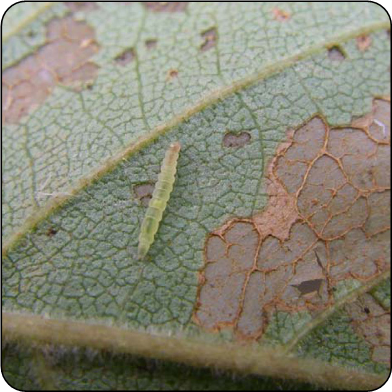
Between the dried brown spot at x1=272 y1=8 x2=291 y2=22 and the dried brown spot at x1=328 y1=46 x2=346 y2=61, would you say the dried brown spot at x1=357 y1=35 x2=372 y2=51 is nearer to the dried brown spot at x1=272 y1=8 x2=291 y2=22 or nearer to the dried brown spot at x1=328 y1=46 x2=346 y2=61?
the dried brown spot at x1=328 y1=46 x2=346 y2=61

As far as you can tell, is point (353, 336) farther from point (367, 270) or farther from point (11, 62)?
point (11, 62)

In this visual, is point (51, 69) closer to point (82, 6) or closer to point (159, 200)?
point (82, 6)

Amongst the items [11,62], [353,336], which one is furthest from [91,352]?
[11,62]

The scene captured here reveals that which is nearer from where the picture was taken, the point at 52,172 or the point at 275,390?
the point at 275,390

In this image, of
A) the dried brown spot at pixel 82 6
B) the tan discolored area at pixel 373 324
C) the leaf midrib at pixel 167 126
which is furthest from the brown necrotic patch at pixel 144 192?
the dried brown spot at pixel 82 6

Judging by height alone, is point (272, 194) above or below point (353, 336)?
above

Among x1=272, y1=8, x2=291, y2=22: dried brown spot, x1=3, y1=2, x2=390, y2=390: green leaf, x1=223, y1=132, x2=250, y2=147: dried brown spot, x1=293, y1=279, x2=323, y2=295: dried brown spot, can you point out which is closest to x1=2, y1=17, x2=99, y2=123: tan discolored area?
x1=3, y1=2, x2=390, y2=390: green leaf
